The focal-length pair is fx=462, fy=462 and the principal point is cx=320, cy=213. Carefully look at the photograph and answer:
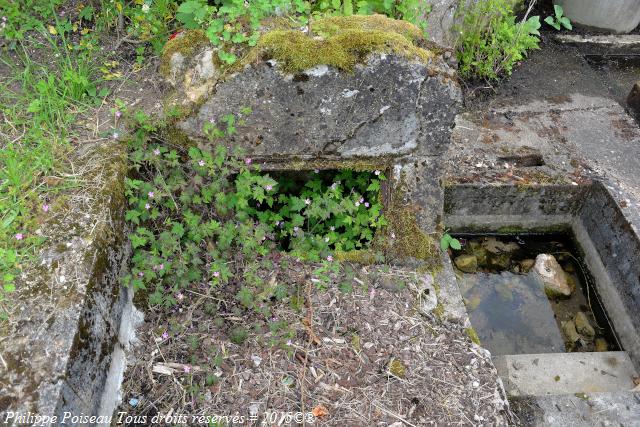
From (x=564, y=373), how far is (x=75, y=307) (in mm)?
3366

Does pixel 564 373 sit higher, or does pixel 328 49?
pixel 328 49

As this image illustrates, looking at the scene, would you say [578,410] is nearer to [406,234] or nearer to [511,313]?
[511,313]

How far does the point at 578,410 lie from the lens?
2.94 m

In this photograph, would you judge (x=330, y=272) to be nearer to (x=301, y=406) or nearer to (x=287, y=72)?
(x=301, y=406)

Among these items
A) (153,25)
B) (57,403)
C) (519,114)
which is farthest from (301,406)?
(519,114)

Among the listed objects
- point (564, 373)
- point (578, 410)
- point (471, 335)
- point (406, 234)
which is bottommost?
point (564, 373)

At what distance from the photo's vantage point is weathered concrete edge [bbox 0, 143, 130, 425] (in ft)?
6.35

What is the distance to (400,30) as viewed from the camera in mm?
2838

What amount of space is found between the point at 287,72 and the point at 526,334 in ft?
10.0

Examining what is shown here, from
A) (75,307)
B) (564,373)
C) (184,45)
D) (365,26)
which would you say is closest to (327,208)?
(365,26)

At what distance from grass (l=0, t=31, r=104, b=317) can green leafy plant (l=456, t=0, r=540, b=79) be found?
12.4ft

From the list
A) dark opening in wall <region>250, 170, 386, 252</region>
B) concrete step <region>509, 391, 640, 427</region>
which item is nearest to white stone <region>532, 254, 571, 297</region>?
concrete step <region>509, 391, 640, 427</region>

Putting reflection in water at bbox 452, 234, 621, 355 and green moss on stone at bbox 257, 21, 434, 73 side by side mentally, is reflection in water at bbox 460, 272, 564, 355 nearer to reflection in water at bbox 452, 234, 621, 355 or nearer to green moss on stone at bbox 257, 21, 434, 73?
reflection in water at bbox 452, 234, 621, 355

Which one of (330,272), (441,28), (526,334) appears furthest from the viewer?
(441,28)
